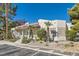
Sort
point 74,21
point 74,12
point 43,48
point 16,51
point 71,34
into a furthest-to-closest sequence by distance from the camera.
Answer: point 74,12, point 74,21, point 71,34, point 43,48, point 16,51

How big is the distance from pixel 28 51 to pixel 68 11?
1.94m

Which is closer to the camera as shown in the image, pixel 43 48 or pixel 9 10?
pixel 43 48

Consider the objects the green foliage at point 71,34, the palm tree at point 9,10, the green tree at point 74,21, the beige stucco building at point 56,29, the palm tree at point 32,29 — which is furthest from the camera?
the green tree at point 74,21

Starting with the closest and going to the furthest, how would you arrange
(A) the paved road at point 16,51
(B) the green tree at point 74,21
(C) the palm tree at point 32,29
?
(A) the paved road at point 16,51 → (C) the palm tree at point 32,29 → (B) the green tree at point 74,21

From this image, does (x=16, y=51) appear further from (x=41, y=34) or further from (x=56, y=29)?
(x=56, y=29)

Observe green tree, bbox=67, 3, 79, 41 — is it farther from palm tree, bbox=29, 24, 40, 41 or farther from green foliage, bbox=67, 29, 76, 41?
palm tree, bbox=29, 24, 40, 41

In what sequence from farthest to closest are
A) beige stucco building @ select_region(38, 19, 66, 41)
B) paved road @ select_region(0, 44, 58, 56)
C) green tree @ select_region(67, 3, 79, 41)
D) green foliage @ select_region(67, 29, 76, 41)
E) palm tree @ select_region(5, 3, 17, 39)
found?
green tree @ select_region(67, 3, 79, 41) → green foliage @ select_region(67, 29, 76, 41) → beige stucco building @ select_region(38, 19, 66, 41) → palm tree @ select_region(5, 3, 17, 39) → paved road @ select_region(0, 44, 58, 56)

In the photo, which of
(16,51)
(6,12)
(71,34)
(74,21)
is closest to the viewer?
(16,51)

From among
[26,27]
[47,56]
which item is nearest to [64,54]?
[47,56]

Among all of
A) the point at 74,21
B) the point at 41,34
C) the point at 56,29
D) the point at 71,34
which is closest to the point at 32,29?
the point at 41,34

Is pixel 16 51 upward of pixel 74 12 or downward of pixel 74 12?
downward

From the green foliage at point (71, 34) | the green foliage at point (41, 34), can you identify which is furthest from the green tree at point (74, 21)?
the green foliage at point (41, 34)

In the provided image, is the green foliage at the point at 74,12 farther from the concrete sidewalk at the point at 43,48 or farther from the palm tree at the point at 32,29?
the concrete sidewalk at the point at 43,48

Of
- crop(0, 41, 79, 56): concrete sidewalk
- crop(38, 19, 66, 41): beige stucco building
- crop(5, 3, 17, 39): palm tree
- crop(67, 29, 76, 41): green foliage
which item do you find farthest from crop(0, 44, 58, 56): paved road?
crop(67, 29, 76, 41): green foliage
